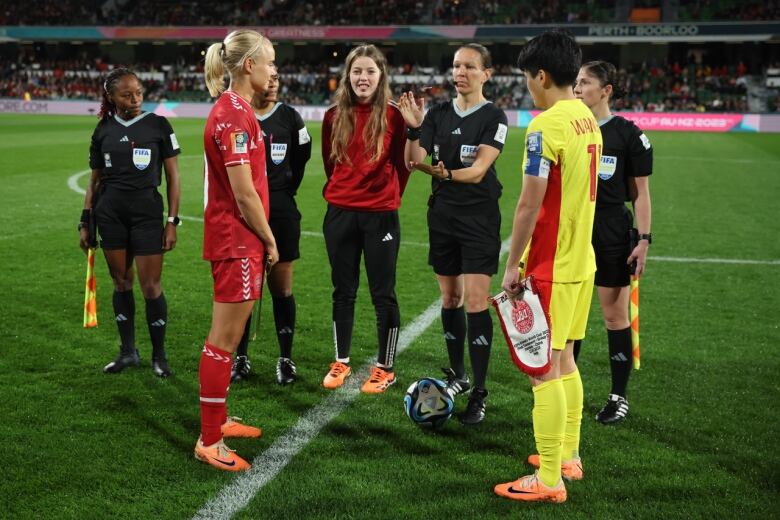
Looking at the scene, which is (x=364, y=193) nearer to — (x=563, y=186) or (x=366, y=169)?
(x=366, y=169)

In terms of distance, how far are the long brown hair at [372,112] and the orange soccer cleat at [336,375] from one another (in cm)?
140

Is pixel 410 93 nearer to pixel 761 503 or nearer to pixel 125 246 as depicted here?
pixel 125 246

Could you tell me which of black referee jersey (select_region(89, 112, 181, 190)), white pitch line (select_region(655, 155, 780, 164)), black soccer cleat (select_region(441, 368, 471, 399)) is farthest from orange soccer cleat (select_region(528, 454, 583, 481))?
white pitch line (select_region(655, 155, 780, 164))

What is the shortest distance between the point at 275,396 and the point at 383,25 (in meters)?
42.9

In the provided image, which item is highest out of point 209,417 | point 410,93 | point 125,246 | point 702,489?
point 410,93

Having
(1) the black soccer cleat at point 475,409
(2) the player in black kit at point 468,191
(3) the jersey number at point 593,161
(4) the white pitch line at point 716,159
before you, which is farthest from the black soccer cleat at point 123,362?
(4) the white pitch line at point 716,159

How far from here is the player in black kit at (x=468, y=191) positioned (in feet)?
14.4

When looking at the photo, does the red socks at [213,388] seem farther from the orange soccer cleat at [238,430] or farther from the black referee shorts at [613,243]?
the black referee shorts at [613,243]

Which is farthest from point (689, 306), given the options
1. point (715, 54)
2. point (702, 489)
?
point (715, 54)

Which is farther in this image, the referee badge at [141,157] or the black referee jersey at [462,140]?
the referee badge at [141,157]

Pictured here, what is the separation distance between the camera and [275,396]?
4750mm

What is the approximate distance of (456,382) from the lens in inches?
191

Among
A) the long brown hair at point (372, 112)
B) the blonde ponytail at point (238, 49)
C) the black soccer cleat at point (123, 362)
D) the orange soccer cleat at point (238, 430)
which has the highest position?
the blonde ponytail at point (238, 49)

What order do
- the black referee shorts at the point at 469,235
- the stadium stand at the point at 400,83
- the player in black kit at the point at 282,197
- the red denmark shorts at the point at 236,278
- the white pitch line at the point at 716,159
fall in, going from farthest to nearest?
1. the stadium stand at the point at 400,83
2. the white pitch line at the point at 716,159
3. the player in black kit at the point at 282,197
4. the black referee shorts at the point at 469,235
5. the red denmark shorts at the point at 236,278
